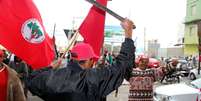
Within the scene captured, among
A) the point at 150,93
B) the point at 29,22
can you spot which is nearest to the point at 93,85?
the point at 29,22

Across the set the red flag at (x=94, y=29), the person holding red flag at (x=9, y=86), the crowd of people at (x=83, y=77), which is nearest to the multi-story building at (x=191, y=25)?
the red flag at (x=94, y=29)

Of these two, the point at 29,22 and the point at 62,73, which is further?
the point at 29,22

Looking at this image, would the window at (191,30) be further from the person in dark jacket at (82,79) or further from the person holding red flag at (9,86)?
the person in dark jacket at (82,79)

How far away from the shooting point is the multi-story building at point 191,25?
79.0m

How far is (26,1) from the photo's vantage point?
578 cm

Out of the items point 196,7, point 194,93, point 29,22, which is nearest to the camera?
point 29,22

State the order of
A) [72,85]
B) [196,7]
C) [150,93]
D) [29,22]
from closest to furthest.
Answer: [72,85], [29,22], [150,93], [196,7]

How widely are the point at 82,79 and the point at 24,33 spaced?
4.11 ft

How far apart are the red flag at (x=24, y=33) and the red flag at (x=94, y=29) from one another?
2.30 ft

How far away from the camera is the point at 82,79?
14.8 ft

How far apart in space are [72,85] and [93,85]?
180 mm

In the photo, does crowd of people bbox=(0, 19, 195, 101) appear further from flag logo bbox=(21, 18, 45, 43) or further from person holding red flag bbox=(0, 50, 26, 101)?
person holding red flag bbox=(0, 50, 26, 101)

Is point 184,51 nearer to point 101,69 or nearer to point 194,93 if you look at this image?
point 194,93

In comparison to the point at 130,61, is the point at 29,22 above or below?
above
